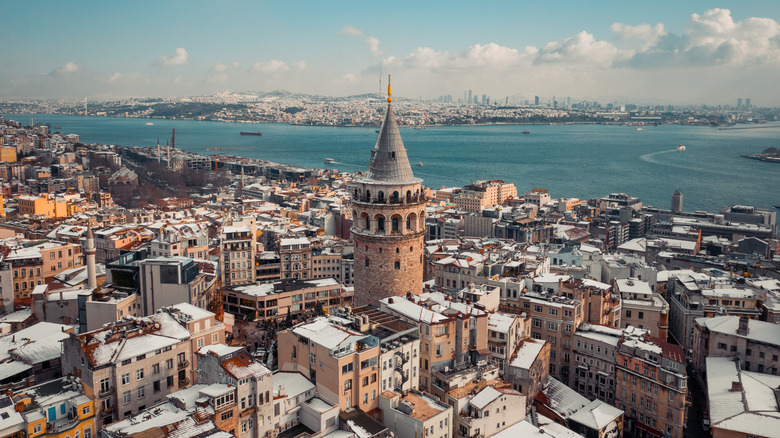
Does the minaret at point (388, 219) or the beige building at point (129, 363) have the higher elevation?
the minaret at point (388, 219)

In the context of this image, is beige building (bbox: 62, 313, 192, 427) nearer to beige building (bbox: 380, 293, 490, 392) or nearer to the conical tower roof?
beige building (bbox: 380, 293, 490, 392)

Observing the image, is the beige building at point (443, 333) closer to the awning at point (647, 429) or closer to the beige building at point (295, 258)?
the awning at point (647, 429)

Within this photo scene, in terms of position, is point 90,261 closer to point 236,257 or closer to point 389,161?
point 236,257

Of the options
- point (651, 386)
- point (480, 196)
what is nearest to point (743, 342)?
point (651, 386)

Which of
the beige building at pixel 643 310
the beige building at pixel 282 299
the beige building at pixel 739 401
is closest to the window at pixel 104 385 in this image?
the beige building at pixel 282 299

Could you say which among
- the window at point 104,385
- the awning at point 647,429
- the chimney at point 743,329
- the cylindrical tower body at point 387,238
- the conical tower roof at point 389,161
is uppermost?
the conical tower roof at point 389,161

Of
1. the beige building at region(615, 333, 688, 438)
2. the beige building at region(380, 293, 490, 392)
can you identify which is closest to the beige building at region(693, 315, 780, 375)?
the beige building at region(615, 333, 688, 438)
